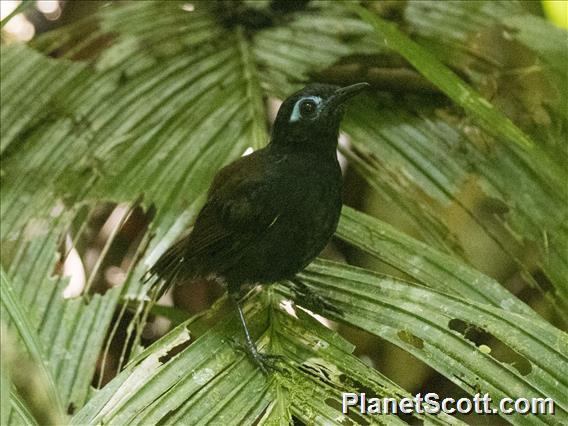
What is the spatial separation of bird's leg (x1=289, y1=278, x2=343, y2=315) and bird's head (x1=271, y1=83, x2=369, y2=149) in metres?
0.25

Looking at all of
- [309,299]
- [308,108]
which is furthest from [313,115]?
[309,299]

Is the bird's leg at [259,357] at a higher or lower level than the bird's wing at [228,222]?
lower

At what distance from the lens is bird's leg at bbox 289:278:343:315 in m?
1.19

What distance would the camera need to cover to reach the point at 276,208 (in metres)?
1.23

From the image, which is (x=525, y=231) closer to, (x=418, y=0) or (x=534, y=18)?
(x=534, y=18)

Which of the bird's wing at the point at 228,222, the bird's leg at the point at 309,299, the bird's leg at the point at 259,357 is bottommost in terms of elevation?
the bird's leg at the point at 309,299

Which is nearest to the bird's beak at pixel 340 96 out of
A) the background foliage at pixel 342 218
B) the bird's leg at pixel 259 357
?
the background foliage at pixel 342 218

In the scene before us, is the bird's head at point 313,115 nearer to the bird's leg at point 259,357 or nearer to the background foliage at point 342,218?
the background foliage at point 342,218

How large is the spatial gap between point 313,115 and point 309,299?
0.33 metres

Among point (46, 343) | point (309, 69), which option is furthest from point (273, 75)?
point (46, 343)

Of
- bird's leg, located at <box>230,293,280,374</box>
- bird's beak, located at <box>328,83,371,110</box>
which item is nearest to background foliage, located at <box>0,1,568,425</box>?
bird's leg, located at <box>230,293,280,374</box>

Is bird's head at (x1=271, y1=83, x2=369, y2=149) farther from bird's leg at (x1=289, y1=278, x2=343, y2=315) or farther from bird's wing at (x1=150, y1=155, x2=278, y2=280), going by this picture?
bird's leg at (x1=289, y1=278, x2=343, y2=315)

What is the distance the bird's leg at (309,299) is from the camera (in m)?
1.19

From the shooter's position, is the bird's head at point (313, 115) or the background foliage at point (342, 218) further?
the bird's head at point (313, 115)
